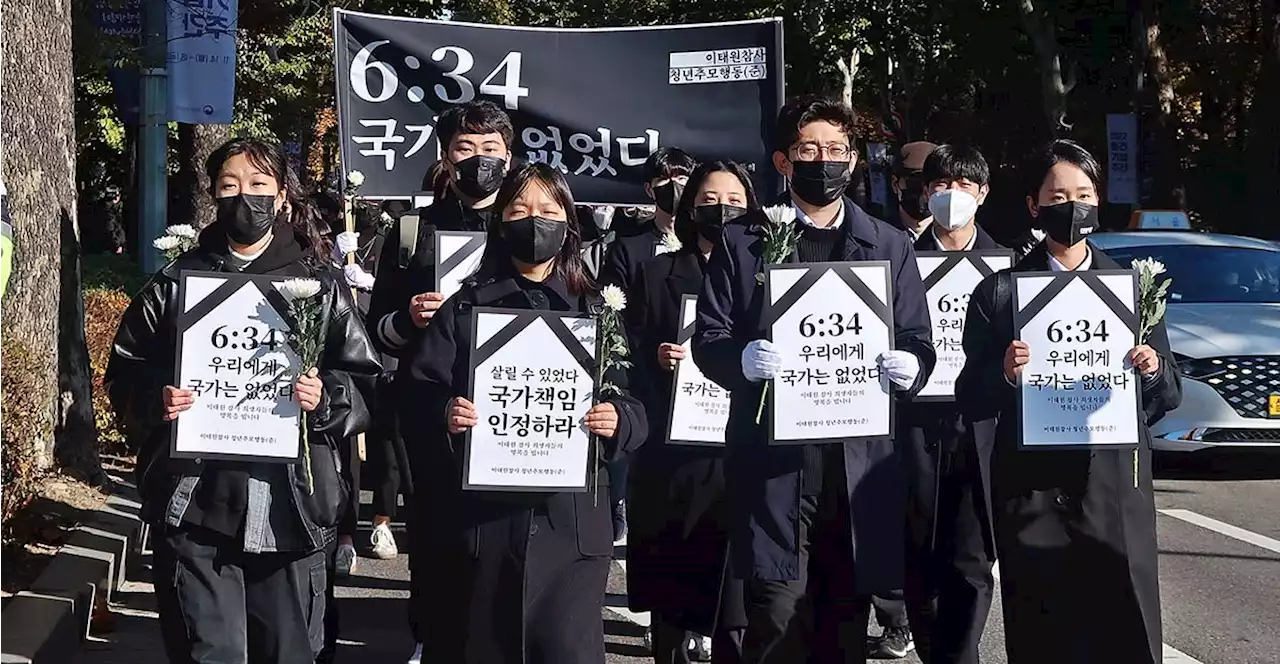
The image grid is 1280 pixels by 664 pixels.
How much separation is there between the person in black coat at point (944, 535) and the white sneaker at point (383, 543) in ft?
11.8

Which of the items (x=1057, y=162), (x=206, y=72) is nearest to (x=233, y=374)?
(x=1057, y=162)

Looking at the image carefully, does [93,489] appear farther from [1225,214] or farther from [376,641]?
[1225,214]

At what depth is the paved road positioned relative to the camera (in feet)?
24.1

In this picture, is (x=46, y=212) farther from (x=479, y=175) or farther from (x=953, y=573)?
(x=953, y=573)

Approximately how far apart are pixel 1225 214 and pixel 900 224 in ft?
111

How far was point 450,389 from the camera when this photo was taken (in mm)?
5223

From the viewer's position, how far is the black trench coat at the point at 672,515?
20.2ft

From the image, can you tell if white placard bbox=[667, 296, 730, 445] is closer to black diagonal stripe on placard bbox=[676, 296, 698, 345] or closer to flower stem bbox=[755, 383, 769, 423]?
black diagonal stripe on placard bbox=[676, 296, 698, 345]

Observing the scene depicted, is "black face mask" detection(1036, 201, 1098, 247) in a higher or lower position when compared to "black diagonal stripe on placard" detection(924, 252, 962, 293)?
higher

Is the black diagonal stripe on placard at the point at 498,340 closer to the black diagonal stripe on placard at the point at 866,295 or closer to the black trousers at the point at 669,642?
the black diagonal stripe on placard at the point at 866,295

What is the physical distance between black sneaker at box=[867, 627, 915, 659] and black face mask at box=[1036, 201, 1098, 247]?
233 centimetres

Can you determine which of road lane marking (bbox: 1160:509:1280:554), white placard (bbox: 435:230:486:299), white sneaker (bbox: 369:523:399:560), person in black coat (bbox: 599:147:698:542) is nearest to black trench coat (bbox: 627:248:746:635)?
person in black coat (bbox: 599:147:698:542)

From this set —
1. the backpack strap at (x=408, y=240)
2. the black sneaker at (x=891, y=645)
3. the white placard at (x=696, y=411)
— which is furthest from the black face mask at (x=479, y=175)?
the black sneaker at (x=891, y=645)

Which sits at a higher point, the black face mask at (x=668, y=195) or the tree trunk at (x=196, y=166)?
the tree trunk at (x=196, y=166)
